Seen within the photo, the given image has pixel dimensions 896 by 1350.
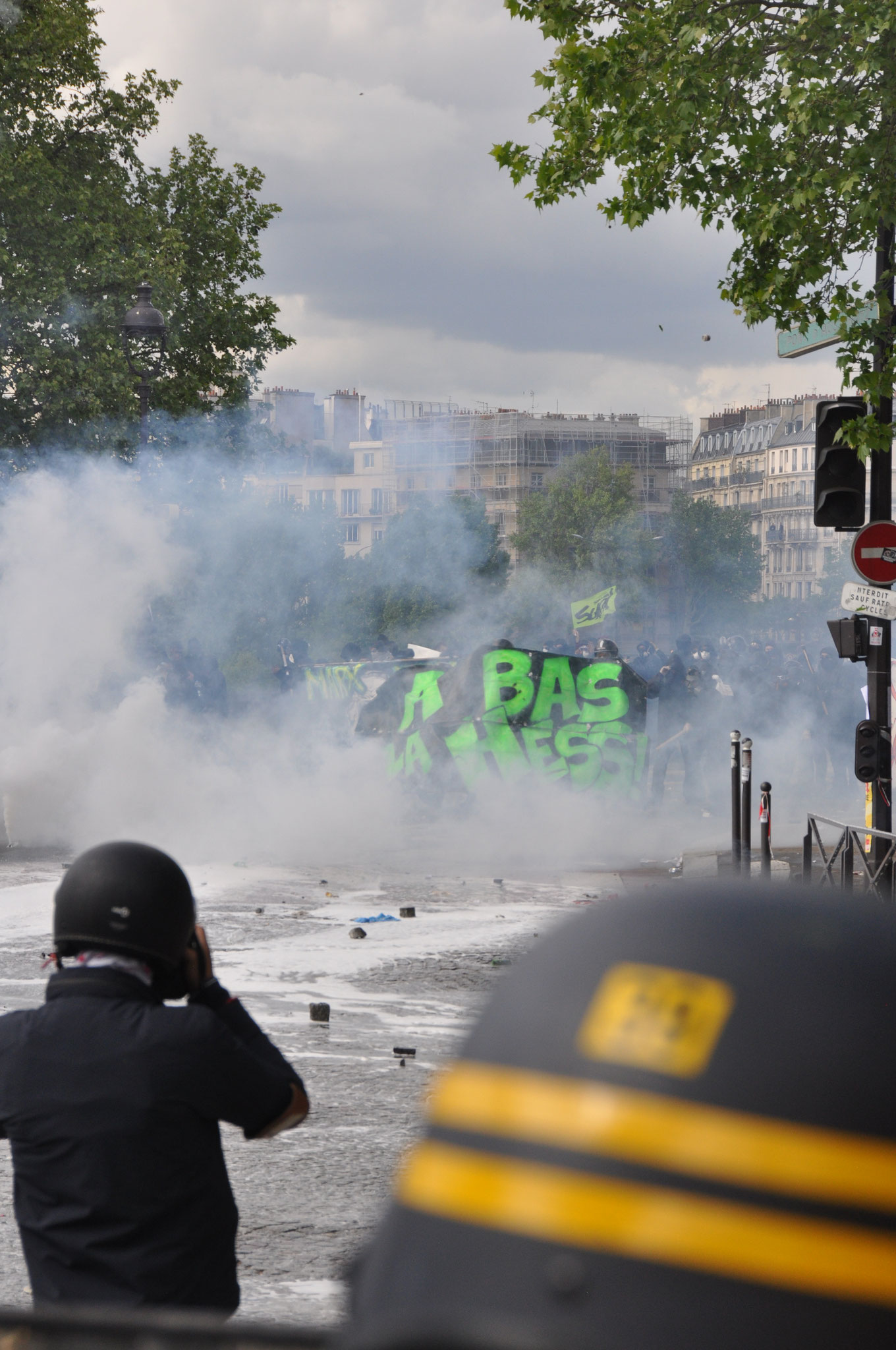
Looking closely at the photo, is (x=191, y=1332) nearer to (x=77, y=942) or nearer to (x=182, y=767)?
(x=77, y=942)

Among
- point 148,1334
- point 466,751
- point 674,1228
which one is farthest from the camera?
point 466,751

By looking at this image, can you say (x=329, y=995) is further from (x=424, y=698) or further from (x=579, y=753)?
(x=579, y=753)

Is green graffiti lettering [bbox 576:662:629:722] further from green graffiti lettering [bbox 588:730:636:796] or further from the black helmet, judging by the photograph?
the black helmet

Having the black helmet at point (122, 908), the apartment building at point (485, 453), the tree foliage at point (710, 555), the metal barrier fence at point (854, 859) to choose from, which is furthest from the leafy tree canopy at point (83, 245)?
the tree foliage at point (710, 555)

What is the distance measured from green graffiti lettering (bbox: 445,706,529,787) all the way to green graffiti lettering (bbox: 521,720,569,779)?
0.09 m

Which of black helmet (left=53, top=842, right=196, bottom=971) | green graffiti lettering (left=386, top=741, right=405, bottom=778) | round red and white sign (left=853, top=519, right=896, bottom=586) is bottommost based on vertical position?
green graffiti lettering (left=386, top=741, right=405, bottom=778)

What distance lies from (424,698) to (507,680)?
874mm

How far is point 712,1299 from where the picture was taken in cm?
66

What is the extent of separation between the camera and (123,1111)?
7.13ft

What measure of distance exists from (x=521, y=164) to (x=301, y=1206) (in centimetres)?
812

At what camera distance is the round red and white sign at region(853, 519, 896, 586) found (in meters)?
9.50

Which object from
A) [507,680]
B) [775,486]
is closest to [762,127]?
[507,680]

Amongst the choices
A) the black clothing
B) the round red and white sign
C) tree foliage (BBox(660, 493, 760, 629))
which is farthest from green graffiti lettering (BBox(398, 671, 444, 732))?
tree foliage (BBox(660, 493, 760, 629))

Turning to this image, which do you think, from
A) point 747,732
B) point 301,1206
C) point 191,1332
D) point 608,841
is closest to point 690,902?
point 191,1332
